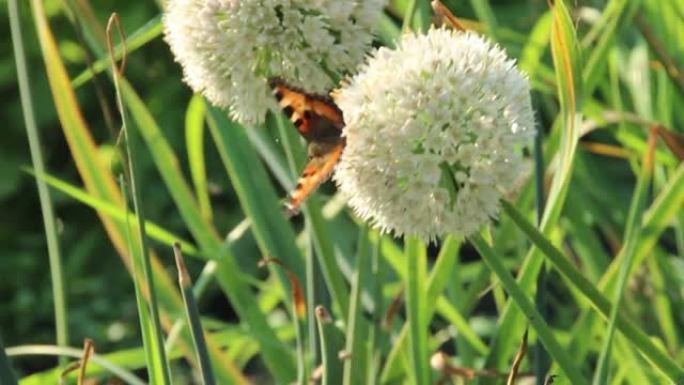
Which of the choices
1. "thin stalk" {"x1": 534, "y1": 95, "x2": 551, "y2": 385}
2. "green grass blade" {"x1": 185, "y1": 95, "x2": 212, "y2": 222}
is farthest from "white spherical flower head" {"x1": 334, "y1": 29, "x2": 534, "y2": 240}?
"green grass blade" {"x1": 185, "y1": 95, "x2": 212, "y2": 222}

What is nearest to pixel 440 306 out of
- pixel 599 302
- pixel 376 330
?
pixel 376 330

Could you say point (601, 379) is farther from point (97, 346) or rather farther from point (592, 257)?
point (97, 346)

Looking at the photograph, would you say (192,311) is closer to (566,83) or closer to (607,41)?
(566,83)

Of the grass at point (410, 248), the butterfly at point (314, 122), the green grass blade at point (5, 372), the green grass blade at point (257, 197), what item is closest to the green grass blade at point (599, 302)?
the grass at point (410, 248)

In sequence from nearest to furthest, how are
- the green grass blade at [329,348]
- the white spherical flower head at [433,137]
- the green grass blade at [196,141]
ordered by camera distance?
the white spherical flower head at [433,137], the green grass blade at [329,348], the green grass blade at [196,141]

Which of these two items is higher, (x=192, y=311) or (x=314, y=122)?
(x=314, y=122)

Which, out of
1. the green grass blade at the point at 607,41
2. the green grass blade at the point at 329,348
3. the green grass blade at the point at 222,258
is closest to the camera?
the green grass blade at the point at 329,348

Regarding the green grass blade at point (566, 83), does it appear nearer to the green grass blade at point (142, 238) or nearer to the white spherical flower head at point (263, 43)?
the white spherical flower head at point (263, 43)
